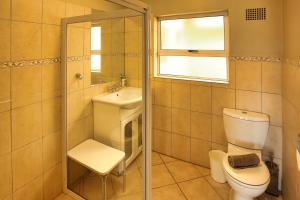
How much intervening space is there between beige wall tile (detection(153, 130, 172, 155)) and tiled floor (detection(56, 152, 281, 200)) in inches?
9.5

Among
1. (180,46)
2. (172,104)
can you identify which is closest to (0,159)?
(172,104)

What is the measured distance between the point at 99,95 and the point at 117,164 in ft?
2.29

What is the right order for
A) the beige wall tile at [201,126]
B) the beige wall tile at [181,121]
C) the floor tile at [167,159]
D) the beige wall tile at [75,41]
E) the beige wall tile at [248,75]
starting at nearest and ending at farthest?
the beige wall tile at [75,41], the beige wall tile at [248,75], the beige wall tile at [201,126], the beige wall tile at [181,121], the floor tile at [167,159]

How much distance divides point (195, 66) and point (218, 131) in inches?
34.3

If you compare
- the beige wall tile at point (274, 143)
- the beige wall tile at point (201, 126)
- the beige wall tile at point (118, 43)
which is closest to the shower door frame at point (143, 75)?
the beige wall tile at point (118, 43)

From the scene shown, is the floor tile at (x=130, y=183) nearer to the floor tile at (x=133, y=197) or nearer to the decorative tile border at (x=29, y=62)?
the floor tile at (x=133, y=197)

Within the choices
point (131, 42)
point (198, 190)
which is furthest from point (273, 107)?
point (131, 42)

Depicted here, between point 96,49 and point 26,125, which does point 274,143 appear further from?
point 26,125

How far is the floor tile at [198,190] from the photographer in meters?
Answer: 2.11

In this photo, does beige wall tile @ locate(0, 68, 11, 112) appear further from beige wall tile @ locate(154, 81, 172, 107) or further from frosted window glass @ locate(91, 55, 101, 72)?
beige wall tile @ locate(154, 81, 172, 107)

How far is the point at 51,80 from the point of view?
73.4 inches

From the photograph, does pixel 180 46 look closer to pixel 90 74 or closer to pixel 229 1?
pixel 229 1

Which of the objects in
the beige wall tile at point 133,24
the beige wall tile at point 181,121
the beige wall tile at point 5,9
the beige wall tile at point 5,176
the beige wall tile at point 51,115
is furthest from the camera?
the beige wall tile at point 181,121

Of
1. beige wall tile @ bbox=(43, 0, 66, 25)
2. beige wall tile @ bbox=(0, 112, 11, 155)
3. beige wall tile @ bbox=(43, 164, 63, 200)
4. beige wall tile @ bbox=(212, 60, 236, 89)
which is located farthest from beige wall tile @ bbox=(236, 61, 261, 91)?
beige wall tile @ bbox=(0, 112, 11, 155)
